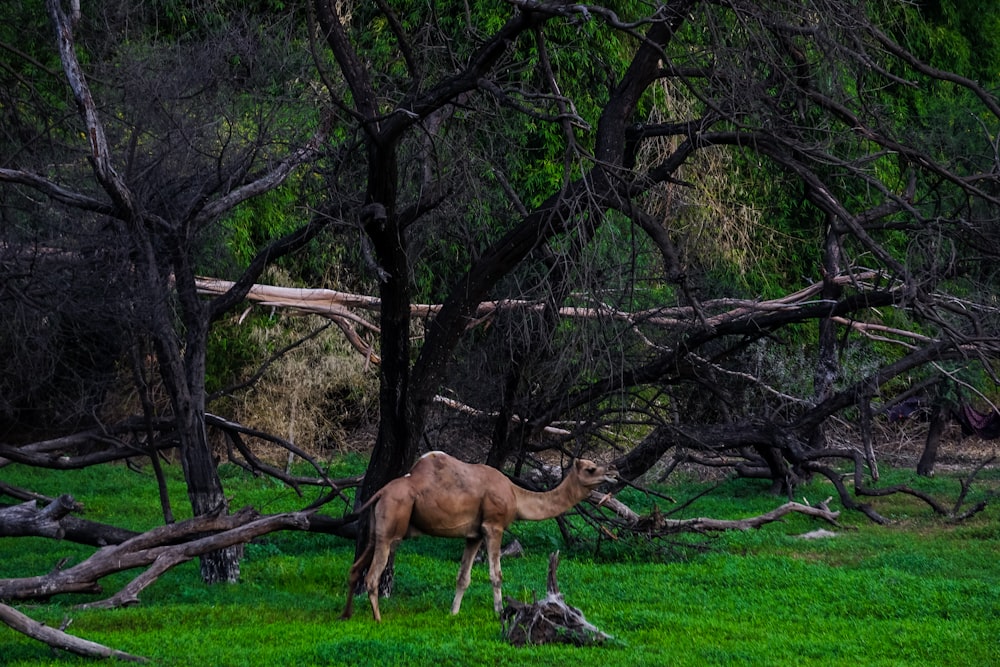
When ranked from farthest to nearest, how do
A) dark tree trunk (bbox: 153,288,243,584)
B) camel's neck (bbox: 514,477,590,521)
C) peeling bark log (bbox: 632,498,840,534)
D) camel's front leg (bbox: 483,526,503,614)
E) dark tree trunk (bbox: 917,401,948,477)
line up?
dark tree trunk (bbox: 917,401,948,477) → peeling bark log (bbox: 632,498,840,534) → dark tree trunk (bbox: 153,288,243,584) → camel's neck (bbox: 514,477,590,521) → camel's front leg (bbox: 483,526,503,614)

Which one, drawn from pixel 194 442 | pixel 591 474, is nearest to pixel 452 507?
pixel 591 474

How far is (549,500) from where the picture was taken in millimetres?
10820

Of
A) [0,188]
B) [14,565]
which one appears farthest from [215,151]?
[14,565]

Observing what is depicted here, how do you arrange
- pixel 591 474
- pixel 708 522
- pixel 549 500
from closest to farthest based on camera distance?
pixel 591 474 → pixel 549 500 → pixel 708 522

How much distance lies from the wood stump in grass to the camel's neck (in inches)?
60.8

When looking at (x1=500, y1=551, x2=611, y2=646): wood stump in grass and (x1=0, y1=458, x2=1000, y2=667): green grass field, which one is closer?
(x1=0, y1=458, x2=1000, y2=667): green grass field

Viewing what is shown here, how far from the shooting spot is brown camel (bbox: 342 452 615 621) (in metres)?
9.96

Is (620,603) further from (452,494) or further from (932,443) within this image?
(932,443)

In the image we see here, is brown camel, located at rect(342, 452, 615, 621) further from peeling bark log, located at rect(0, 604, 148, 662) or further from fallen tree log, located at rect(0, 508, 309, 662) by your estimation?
peeling bark log, located at rect(0, 604, 148, 662)

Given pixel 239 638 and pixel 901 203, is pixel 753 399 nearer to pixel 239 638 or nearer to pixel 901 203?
pixel 901 203

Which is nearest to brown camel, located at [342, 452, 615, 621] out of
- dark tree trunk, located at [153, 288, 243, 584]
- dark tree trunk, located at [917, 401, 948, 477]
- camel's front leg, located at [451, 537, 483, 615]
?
camel's front leg, located at [451, 537, 483, 615]

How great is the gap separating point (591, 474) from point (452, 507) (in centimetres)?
128

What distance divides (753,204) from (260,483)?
978 cm

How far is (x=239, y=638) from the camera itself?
30.6 feet
